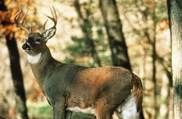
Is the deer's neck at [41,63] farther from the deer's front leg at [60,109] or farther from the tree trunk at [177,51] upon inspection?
the tree trunk at [177,51]

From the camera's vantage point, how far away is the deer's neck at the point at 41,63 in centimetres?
973

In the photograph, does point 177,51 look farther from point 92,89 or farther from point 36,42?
point 36,42

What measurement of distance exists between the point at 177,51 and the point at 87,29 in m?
12.9

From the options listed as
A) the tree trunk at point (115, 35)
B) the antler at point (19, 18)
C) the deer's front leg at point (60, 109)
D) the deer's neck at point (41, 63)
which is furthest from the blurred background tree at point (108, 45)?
the deer's front leg at point (60, 109)

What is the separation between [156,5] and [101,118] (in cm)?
1104

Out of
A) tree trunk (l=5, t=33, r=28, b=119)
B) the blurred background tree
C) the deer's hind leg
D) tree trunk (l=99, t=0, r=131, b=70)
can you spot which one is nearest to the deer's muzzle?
the deer's hind leg

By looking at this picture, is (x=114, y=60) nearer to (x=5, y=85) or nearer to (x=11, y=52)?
(x=11, y=52)

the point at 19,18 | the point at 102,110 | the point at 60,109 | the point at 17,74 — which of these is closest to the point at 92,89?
the point at 102,110

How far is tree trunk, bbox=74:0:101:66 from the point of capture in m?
21.1

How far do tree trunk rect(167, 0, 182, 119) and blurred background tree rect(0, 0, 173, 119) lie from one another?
1061 cm

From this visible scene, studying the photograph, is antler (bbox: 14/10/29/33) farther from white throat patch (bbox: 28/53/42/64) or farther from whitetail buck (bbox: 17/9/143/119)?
whitetail buck (bbox: 17/9/143/119)

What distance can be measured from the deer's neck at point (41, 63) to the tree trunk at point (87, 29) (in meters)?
11.2

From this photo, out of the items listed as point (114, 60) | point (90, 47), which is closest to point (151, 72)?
point (90, 47)

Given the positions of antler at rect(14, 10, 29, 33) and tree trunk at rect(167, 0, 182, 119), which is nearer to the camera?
tree trunk at rect(167, 0, 182, 119)
